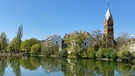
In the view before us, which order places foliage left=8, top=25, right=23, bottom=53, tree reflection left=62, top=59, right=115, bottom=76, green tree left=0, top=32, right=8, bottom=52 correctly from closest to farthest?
tree reflection left=62, top=59, right=115, bottom=76, foliage left=8, top=25, right=23, bottom=53, green tree left=0, top=32, right=8, bottom=52

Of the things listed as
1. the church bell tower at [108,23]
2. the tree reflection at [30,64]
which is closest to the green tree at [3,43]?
the church bell tower at [108,23]

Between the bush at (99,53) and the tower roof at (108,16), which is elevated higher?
the tower roof at (108,16)

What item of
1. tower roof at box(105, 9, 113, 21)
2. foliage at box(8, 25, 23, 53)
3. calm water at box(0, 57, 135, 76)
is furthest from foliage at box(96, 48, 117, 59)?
foliage at box(8, 25, 23, 53)

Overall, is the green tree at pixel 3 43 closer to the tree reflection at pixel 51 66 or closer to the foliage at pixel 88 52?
the foliage at pixel 88 52

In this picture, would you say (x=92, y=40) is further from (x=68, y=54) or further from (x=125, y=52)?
(x=125, y=52)

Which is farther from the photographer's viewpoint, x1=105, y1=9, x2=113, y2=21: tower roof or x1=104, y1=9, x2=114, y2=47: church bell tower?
x1=105, y1=9, x2=113, y2=21: tower roof

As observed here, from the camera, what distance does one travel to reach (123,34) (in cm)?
7350

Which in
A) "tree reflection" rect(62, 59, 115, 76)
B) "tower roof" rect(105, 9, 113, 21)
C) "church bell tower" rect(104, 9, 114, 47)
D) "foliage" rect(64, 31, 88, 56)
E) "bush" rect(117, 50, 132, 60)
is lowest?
"tree reflection" rect(62, 59, 115, 76)

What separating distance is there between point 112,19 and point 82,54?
32.4 meters

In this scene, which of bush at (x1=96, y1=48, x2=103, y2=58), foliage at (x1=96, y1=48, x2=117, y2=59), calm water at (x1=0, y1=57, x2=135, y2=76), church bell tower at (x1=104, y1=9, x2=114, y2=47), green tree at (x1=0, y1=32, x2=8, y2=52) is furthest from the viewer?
green tree at (x1=0, y1=32, x2=8, y2=52)

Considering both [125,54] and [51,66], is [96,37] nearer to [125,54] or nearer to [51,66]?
[125,54]

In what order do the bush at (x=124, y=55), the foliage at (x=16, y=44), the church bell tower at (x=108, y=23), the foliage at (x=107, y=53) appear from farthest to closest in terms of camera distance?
the church bell tower at (x=108, y=23)
the foliage at (x=16, y=44)
the foliage at (x=107, y=53)
the bush at (x=124, y=55)

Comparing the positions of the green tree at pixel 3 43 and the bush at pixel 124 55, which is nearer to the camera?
the bush at pixel 124 55

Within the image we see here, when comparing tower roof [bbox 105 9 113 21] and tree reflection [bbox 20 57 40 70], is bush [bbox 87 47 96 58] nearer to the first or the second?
tree reflection [bbox 20 57 40 70]
